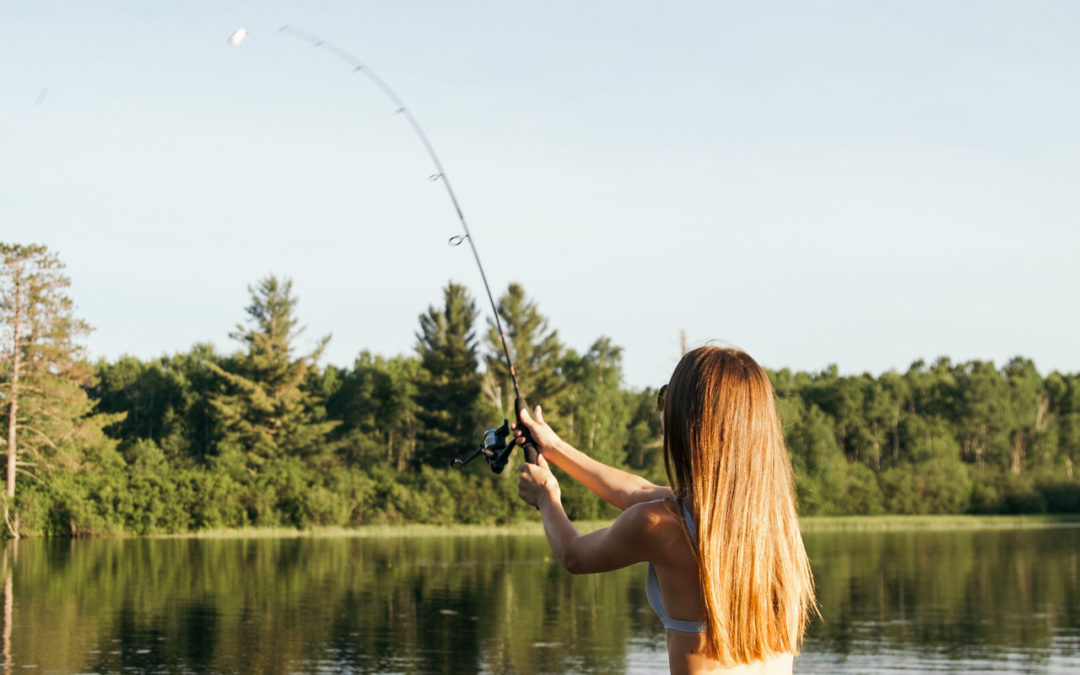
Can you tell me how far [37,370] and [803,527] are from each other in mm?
38857

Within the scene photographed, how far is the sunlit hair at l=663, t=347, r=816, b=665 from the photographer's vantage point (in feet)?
8.66

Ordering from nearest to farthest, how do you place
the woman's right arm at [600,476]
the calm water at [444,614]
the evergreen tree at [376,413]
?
the woman's right arm at [600,476], the calm water at [444,614], the evergreen tree at [376,413]

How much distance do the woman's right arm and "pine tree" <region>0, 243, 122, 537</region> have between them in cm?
5146

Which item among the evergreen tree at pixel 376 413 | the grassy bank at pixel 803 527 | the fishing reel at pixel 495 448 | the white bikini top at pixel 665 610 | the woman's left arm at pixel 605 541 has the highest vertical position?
the evergreen tree at pixel 376 413

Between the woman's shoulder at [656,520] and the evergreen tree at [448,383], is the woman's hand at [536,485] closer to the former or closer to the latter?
the woman's shoulder at [656,520]

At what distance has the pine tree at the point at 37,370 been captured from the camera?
5091cm

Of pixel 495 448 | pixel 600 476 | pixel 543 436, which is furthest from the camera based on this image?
pixel 495 448

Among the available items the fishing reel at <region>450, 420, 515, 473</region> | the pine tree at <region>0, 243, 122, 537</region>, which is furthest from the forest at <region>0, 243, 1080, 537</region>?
the fishing reel at <region>450, 420, 515, 473</region>

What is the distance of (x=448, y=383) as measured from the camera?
68.6 m

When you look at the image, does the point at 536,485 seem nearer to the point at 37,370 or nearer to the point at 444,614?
the point at 444,614

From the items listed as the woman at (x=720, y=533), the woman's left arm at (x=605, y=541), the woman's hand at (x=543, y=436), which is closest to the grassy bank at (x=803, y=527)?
the woman's hand at (x=543, y=436)

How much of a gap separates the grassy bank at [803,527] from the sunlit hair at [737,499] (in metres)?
47.9

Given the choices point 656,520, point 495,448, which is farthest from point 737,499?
point 495,448

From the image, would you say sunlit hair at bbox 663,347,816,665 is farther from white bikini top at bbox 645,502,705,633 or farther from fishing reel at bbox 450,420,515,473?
fishing reel at bbox 450,420,515,473
